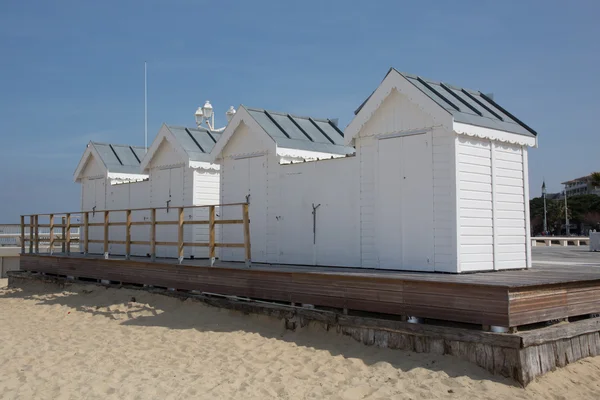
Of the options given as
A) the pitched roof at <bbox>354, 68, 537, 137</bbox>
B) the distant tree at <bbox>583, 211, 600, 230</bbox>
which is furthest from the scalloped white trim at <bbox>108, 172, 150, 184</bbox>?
the distant tree at <bbox>583, 211, 600, 230</bbox>

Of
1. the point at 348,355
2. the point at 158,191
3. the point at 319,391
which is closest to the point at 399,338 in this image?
the point at 348,355

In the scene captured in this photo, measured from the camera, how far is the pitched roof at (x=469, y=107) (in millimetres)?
9742

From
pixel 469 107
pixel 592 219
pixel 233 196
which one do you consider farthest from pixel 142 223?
pixel 592 219

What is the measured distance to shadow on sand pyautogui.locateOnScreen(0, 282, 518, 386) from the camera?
24.9 ft

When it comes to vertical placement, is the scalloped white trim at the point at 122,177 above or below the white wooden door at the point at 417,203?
above

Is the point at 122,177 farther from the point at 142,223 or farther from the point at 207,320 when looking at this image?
the point at 207,320

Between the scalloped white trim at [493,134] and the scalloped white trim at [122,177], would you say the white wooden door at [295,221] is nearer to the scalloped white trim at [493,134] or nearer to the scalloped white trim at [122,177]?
the scalloped white trim at [493,134]

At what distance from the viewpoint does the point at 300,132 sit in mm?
13734

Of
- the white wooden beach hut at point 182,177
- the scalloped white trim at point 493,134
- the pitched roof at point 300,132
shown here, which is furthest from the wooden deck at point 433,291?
the white wooden beach hut at point 182,177

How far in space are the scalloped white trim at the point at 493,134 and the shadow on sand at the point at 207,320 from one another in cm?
361

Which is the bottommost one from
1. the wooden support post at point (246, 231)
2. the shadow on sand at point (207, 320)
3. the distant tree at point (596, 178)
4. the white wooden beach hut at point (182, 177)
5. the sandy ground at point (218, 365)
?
the sandy ground at point (218, 365)

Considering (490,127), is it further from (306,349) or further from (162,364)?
(162,364)

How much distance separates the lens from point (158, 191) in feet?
53.6

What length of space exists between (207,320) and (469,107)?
19.4ft
